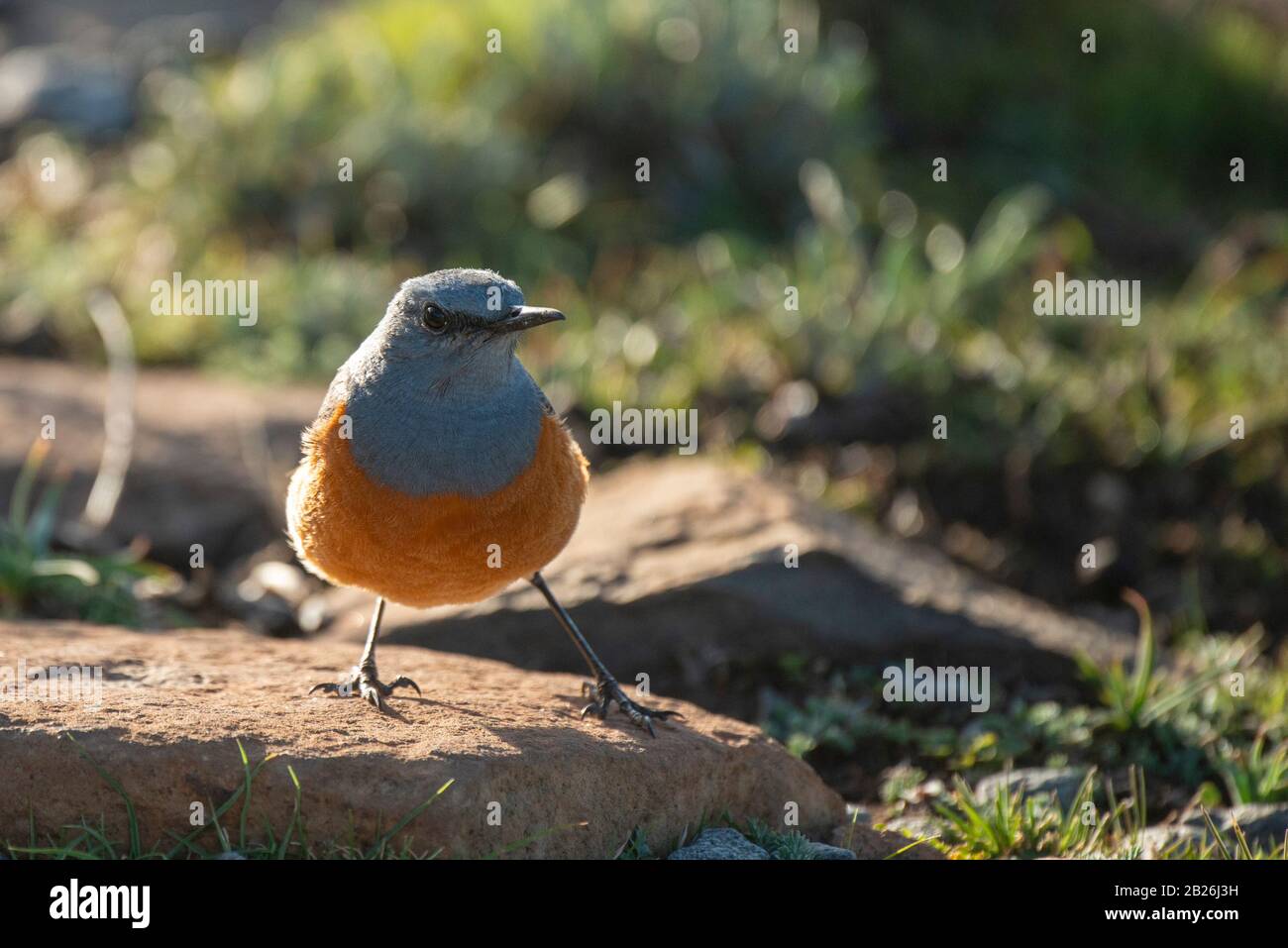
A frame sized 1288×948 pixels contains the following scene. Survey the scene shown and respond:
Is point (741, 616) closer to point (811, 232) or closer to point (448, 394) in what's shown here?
point (448, 394)

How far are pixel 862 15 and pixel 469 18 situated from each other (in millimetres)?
4718

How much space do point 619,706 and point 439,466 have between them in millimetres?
1120

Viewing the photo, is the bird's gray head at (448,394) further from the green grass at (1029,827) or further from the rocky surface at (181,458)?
the rocky surface at (181,458)

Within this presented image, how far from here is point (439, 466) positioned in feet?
15.3

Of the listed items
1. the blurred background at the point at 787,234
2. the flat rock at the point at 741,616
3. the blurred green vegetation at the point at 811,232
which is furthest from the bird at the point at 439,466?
the blurred green vegetation at the point at 811,232

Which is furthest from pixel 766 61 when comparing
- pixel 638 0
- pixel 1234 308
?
pixel 1234 308

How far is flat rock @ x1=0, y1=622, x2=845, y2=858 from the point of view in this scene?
4.09m

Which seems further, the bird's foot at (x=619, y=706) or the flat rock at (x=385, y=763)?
the bird's foot at (x=619, y=706)

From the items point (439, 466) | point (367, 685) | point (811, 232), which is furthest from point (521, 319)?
point (811, 232)

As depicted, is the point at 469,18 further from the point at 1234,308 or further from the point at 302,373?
the point at 1234,308

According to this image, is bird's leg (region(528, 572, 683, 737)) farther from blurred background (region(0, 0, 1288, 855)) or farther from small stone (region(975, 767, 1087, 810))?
small stone (region(975, 767, 1087, 810))

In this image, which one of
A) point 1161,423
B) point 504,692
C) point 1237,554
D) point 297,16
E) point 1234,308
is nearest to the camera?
point 504,692

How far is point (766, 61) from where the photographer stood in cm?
Answer: 1260

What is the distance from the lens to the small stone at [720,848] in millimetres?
4363
